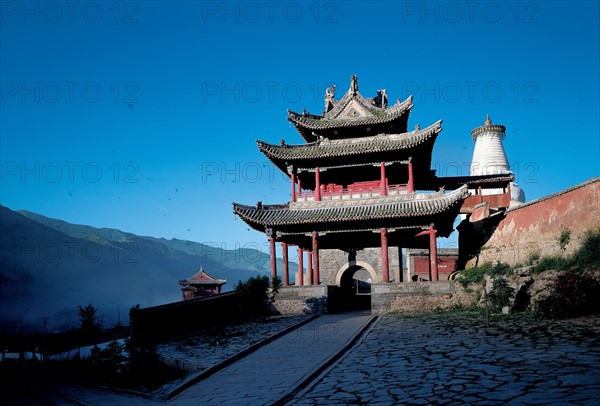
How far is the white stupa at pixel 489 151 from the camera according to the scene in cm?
4069

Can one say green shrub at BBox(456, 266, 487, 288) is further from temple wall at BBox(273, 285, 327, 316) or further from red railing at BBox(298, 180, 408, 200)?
temple wall at BBox(273, 285, 327, 316)

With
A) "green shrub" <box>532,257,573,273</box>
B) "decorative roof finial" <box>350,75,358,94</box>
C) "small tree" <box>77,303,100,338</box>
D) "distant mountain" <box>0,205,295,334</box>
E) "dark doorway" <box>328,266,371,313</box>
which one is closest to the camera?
"green shrub" <box>532,257,573,273</box>

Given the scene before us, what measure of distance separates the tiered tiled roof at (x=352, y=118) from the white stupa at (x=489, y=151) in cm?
2075

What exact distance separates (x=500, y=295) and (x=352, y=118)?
11.9 meters

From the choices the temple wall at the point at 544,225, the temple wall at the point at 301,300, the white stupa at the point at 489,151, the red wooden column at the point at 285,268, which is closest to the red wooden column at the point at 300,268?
the red wooden column at the point at 285,268

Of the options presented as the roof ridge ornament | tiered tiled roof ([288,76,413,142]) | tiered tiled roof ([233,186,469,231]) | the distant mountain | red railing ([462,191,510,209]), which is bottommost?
the distant mountain

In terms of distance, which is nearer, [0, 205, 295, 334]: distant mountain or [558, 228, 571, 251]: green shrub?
[558, 228, 571, 251]: green shrub

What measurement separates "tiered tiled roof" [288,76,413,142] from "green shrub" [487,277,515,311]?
9649 mm

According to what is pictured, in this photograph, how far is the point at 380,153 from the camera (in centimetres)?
2073

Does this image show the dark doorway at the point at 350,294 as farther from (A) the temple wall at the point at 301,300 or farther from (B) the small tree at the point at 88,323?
(B) the small tree at the point at 88,323

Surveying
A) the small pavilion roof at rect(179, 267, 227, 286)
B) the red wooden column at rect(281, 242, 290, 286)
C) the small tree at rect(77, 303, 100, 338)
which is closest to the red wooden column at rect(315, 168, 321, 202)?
the red wooden column at rect(281, 242, 290, 286)

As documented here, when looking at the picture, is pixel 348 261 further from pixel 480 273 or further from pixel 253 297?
pixel 480 273

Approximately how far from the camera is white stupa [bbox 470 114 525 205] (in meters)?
40.7

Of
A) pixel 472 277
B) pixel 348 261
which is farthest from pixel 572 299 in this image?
pixel 348 261
